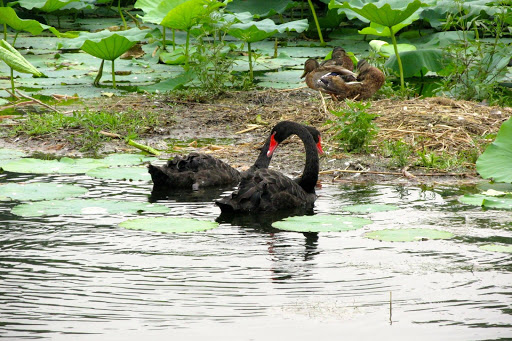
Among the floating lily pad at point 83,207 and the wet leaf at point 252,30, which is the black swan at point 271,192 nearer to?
the floating lily pad at point 83,207

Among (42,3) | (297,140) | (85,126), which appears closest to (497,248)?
(297,140)

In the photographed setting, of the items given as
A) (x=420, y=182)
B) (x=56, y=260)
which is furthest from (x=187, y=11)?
(x=56, y=260)

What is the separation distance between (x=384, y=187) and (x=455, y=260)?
2318 mm

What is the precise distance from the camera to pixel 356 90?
34.5 feet

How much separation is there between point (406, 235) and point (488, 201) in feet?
3.92

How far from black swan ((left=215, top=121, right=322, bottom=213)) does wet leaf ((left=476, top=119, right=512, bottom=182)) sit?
1537mm

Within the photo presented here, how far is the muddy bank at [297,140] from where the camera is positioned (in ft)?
26.9

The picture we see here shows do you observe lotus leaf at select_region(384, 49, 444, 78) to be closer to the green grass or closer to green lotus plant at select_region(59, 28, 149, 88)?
green lotus plant at select_region(59, 28, 149, 88)

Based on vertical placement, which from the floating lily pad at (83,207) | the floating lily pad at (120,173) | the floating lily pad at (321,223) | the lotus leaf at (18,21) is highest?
the lotus leaf at (18,21)

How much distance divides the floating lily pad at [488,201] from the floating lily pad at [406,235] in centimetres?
94

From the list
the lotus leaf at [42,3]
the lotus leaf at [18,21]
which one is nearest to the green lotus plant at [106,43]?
the lotus leaf at [18,21]

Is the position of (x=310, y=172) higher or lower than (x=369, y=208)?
higher

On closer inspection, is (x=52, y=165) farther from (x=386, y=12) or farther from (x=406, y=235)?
(x=386, y=12)

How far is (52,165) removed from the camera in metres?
8.05
